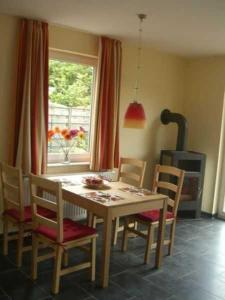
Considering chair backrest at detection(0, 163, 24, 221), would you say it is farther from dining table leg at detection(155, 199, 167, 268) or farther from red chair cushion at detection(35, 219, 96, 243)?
dining table leg at detection(155, 199, 167, 268)

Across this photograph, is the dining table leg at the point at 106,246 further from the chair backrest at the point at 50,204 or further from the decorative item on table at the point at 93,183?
the decorative item on table at the point at 93,183

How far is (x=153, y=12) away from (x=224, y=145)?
8.57 feet

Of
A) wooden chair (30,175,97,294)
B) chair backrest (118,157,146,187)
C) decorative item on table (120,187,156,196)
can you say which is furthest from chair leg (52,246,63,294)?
chair backrest (118,157,146,187)

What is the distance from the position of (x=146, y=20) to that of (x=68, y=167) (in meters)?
1.96

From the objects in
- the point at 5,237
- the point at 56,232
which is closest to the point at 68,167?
the point at 5,237

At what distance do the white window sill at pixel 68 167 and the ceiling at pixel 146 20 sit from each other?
1.65 meters

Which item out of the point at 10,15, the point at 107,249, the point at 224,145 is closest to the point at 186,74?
the point at 224,145

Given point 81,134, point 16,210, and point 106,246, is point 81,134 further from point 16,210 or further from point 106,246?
point 106,246

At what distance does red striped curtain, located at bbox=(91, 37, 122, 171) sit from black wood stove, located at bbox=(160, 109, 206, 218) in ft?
3.13

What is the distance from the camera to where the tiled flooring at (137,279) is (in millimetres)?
2618

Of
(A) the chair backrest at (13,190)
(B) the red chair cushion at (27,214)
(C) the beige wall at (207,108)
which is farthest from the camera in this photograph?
(C) the beige wall at (207,108)

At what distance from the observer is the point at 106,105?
4.15m

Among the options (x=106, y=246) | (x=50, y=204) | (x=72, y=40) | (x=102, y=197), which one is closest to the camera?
(x=50, y=204)

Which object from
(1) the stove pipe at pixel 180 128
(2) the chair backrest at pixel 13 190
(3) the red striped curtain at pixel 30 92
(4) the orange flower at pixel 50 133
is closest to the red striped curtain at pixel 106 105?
(4) the orange flower at pixel 50 133
